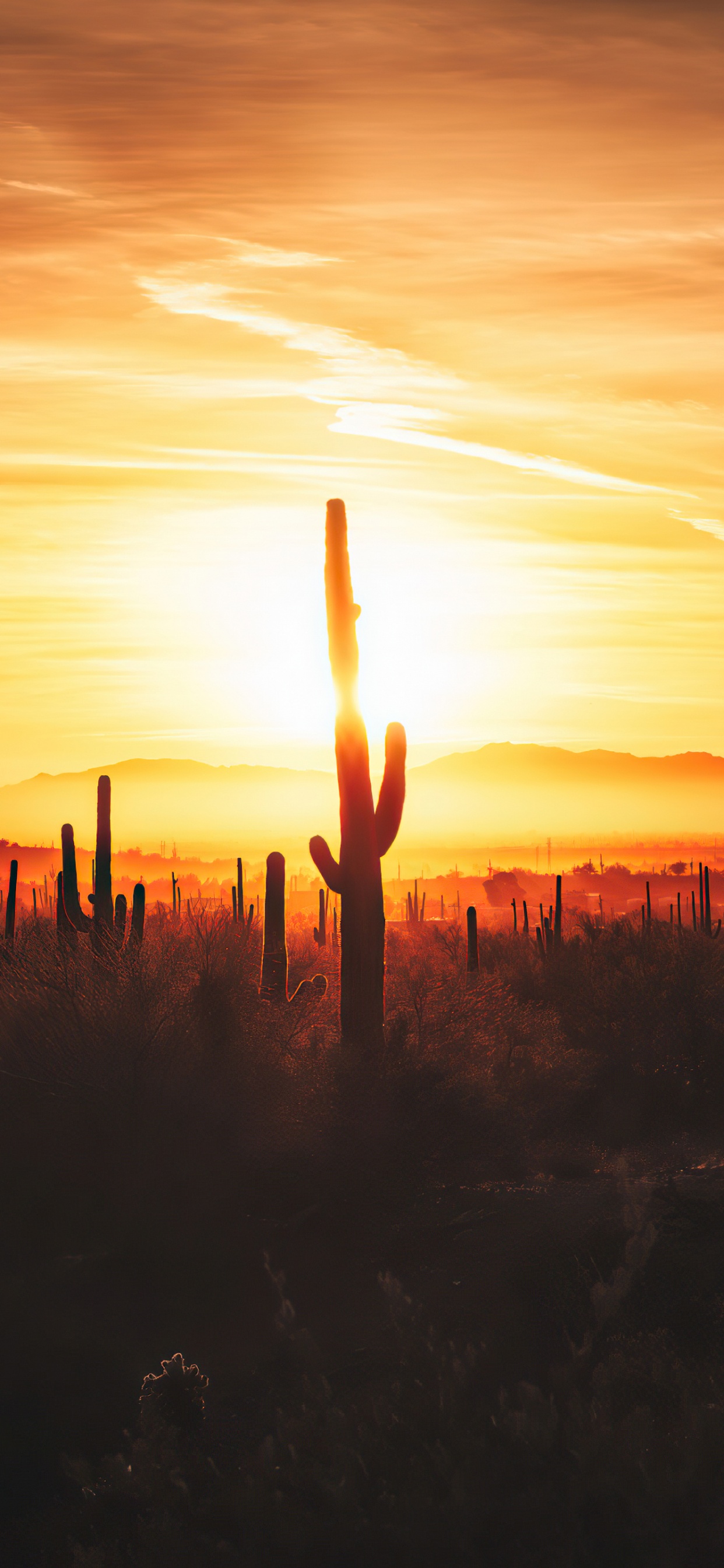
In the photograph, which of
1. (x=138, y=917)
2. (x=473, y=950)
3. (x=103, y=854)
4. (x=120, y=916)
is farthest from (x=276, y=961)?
(x=473, y=950)

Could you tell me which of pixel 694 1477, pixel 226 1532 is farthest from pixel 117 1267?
pixel 694 1477

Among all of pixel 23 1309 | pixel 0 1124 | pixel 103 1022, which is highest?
pixel 103 1022

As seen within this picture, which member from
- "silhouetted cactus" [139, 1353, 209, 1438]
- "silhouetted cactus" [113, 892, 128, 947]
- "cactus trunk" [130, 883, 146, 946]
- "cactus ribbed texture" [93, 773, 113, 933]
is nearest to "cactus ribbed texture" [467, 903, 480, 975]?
"silhouetted cactus" [113, 892, 128, 947]

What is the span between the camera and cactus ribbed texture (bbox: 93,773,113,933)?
2402cm

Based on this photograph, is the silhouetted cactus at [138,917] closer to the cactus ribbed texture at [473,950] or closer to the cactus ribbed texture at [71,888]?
the cactus ribbed texture at [71,888]

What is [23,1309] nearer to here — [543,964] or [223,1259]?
[223,1259]

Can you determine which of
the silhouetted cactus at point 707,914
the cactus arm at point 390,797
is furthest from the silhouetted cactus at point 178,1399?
the silhouetted cactus at point 707,914

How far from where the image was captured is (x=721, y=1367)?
799cm

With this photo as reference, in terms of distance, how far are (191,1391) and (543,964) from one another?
849 inches

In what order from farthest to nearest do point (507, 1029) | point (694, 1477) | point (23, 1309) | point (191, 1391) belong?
1. point (507, 1029)
2. point (23, 1309)
3. point (191, 1391)
4. point (694, 1477)

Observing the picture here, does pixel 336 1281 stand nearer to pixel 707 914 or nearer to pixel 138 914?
pixel 138 914

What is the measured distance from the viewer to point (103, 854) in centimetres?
2570

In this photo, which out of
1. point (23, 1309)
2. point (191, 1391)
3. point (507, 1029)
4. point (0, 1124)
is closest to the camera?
point (191, 1391)

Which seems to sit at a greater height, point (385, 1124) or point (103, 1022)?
point (103, 1022)
